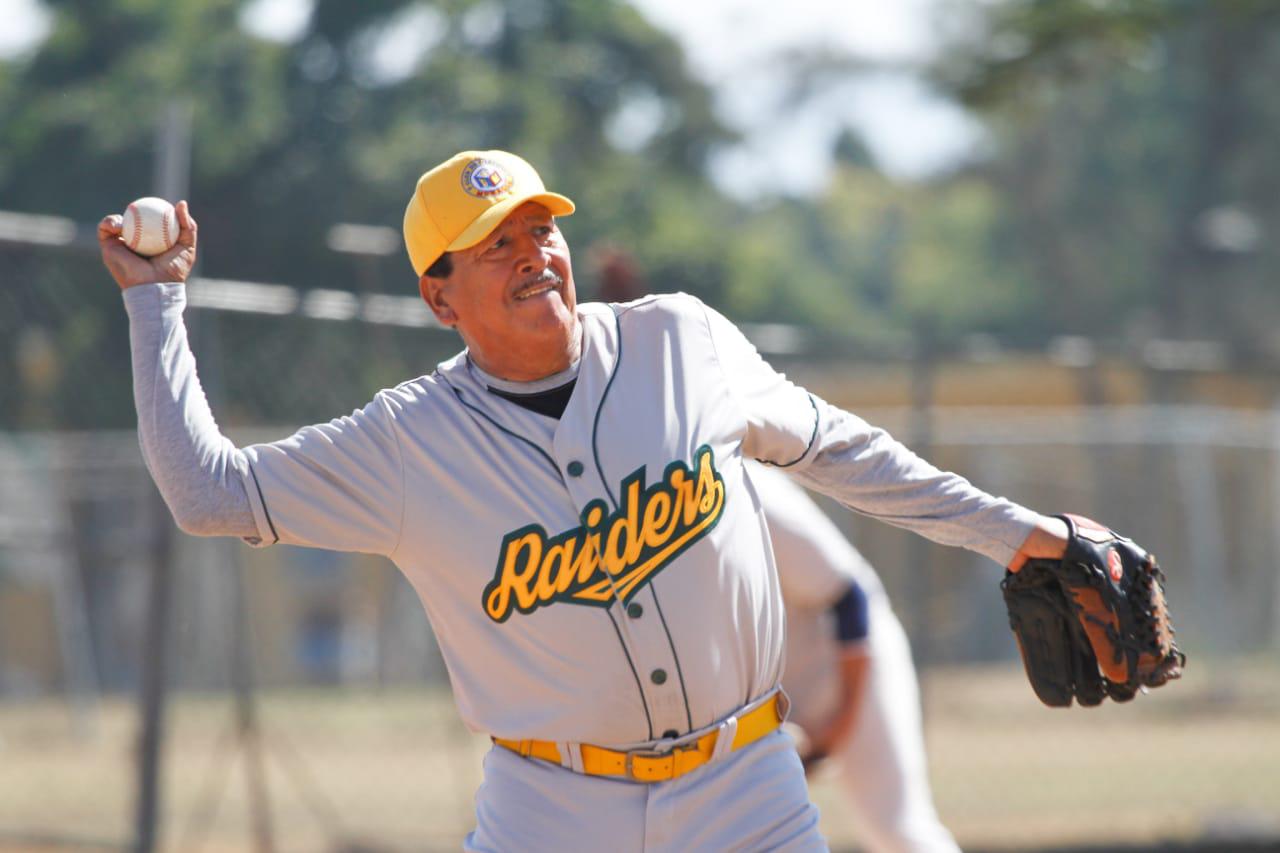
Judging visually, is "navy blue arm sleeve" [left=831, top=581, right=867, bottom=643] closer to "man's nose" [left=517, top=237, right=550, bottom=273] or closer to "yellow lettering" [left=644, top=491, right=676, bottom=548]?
"yellow lettering" [left=644, top=491, right=676, bottom=548]

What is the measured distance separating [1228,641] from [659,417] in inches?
436

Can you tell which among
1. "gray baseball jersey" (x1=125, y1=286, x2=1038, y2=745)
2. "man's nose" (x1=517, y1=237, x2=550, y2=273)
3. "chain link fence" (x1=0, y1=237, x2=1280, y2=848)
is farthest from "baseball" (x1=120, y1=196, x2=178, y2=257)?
"chain link fence" (x1=0, y1=237, x2=1280, y2=848)

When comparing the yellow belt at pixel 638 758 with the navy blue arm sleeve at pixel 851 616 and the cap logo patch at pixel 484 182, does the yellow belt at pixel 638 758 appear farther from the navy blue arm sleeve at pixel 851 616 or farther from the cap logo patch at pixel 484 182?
the navy blue arm sleeve at pixel 851 616

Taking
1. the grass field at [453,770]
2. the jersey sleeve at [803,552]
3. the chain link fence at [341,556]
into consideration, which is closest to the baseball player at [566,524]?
the jersey sleeve at [803,552]

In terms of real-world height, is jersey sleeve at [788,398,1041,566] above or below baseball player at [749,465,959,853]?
above

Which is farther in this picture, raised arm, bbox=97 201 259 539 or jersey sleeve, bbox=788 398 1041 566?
jersey sleeve, bbox=788 398 1041 566

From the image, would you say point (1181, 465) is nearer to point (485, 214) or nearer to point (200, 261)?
point (200, 261)

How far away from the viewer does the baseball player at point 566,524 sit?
3.04 metres

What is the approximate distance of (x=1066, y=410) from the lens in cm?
2020

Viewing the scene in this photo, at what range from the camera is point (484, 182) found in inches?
123

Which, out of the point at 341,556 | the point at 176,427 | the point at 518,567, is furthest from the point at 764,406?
the point at 341,556

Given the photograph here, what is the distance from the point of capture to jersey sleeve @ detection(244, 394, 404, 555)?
9.75ft

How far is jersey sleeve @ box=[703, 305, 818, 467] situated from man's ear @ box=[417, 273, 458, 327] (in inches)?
19.0

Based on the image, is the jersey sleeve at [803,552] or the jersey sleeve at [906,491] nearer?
the jersey sleeve at [906,491]
